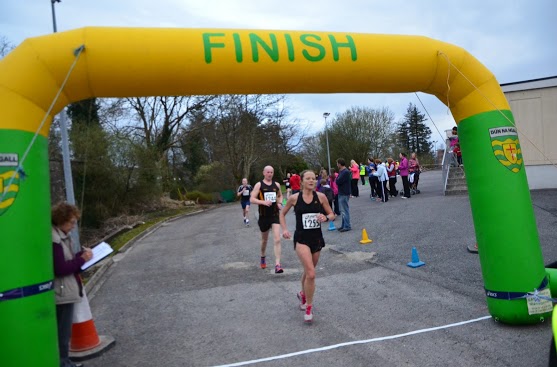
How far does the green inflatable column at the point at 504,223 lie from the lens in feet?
15.5

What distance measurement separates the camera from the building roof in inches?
547

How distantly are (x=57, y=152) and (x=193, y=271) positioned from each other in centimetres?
1190

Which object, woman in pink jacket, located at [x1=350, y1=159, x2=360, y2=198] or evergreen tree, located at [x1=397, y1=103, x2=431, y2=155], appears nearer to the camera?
woman in pink jacket, located at [x1=350, y1=159, x2=360, y2=198]

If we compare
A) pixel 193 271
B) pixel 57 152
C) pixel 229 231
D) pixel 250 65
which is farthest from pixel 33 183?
pixel 57 152

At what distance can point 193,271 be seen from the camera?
29.5 ft

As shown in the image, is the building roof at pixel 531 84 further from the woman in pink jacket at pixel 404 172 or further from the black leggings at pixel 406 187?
the black leggings at pixel 406 187

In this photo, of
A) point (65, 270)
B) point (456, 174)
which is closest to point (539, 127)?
point (456, 174)

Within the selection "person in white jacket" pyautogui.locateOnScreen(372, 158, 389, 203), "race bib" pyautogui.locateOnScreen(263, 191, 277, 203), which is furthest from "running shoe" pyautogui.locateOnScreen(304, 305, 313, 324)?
"person in white jacket" pyautogui.locateOnScreen(372, 158, 389, 203)

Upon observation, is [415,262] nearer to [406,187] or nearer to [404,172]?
[404,172]

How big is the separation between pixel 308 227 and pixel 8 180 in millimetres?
3283

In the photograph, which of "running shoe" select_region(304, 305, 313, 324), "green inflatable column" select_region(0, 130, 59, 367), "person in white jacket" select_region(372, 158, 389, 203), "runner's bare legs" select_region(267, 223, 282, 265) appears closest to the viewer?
"green inflatable column" select_region(0, 130, 59, 367)

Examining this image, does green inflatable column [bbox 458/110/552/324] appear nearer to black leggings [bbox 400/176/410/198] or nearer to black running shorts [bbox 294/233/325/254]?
black running shorts [bbox 294/233/325/254]

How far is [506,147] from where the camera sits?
4922 millimetres

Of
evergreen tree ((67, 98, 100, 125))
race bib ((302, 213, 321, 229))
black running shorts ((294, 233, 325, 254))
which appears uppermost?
evergreen tree ((67, 98, 100, 125))
